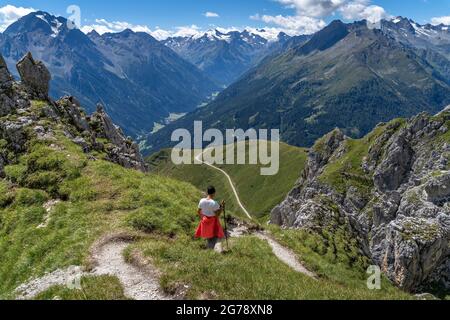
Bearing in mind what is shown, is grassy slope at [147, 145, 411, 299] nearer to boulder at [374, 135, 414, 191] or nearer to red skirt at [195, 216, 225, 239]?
red skirt at [195, 216, 225, 239]

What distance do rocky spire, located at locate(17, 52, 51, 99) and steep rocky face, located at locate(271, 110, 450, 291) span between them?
4215cm

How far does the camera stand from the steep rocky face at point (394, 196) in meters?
62.2

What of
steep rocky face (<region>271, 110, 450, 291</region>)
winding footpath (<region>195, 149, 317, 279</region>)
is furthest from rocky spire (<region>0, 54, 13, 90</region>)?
steep rocky face (<region>271, 110, 450, 291</region>)

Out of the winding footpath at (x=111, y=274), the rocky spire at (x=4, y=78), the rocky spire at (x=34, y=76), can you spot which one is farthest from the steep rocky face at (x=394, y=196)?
the rocky spire at (x=4, y=78)

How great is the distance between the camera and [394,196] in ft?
399

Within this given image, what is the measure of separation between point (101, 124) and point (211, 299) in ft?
182

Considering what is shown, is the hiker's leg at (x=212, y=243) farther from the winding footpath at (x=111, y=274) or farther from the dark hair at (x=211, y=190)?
the winding footpath at (x=111, y=274)

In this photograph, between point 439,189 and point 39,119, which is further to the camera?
point 439,189

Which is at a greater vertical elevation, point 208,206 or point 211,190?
point 211,190

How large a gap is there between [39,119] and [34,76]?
1406 cm

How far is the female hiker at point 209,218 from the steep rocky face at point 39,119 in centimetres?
2532

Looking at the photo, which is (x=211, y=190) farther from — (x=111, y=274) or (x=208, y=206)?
(x=111, y=274)

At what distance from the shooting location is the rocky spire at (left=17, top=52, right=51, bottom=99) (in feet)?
200

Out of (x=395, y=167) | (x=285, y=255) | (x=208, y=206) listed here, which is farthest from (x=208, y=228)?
(x=395, y=167)
